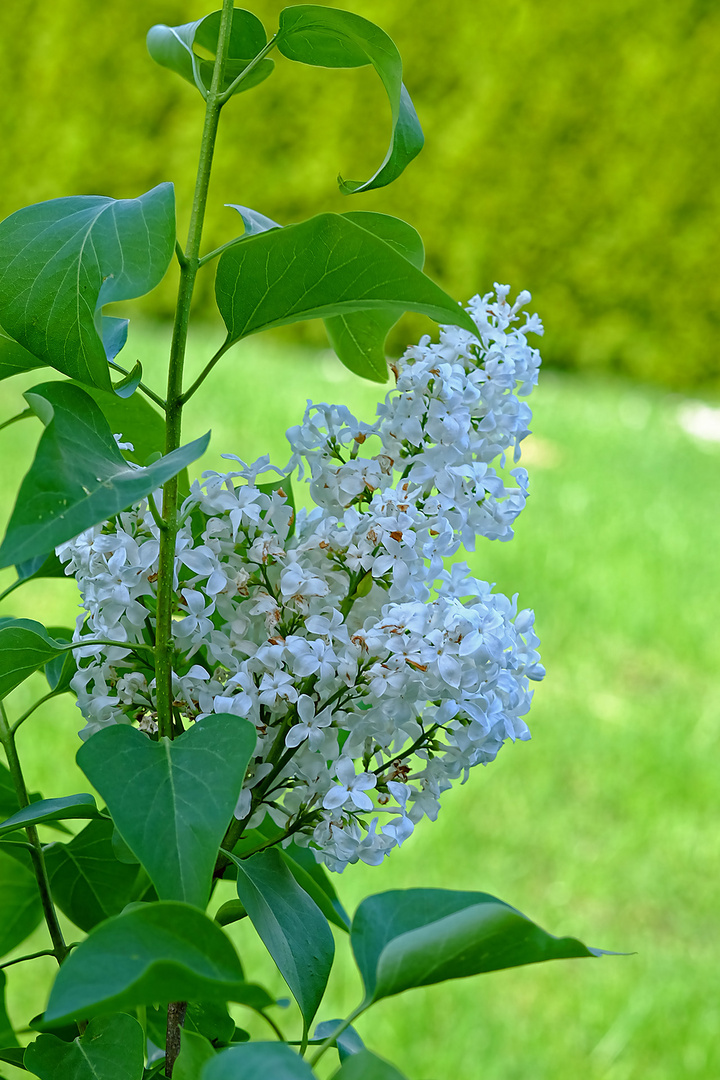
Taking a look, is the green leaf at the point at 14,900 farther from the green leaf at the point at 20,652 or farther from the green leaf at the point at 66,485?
the green leaf at the point at 66,485

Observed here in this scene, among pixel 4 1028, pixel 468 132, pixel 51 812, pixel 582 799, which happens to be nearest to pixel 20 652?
pixel 51 812

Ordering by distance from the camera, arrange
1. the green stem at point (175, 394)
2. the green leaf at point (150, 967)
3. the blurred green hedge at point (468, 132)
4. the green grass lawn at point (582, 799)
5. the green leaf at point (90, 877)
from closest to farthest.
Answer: the green leaf at point (150, 967) < the green stem at point (175, 394) < the green leaf at point (90, 877) < the green grass lawn at point (582, 799) < the blurred green hedge at point (468, 132)

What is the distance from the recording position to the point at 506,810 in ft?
6.91

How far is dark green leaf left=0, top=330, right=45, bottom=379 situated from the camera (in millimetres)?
478

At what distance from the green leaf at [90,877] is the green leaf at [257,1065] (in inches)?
10.0

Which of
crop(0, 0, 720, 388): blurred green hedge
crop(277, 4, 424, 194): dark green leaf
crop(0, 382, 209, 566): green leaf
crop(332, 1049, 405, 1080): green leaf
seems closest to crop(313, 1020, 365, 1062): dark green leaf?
crop(332, 1049, 405, 1080): green leaf

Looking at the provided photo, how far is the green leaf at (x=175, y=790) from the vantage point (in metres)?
0.37

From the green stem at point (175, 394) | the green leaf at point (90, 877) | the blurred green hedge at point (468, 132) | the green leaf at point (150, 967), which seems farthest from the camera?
the blurred green hedge at point (468, 132)

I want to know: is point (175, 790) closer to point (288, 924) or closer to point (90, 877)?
point (288, 924)

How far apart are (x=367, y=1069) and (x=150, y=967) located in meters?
0.10

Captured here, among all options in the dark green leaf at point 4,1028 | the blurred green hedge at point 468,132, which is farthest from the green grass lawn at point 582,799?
the blurred green hedge at point 468,132

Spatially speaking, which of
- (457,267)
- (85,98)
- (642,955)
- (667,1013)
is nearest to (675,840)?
(642,955)

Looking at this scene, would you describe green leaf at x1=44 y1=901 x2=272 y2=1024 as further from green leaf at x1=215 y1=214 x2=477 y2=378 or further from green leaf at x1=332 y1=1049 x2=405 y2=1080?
green leaf at x1=215 y1=214 x2=477 y2=378

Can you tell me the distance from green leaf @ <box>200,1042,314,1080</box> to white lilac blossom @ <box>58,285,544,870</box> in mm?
128
